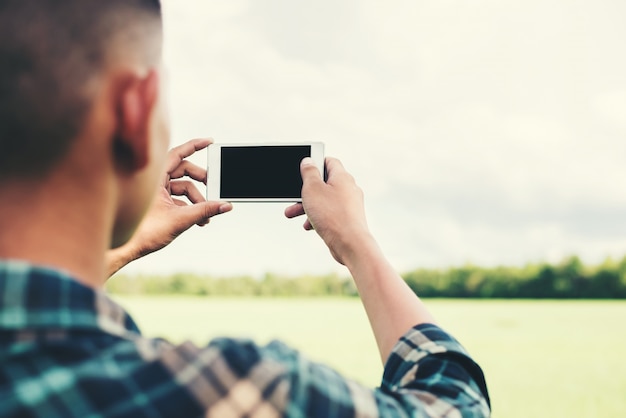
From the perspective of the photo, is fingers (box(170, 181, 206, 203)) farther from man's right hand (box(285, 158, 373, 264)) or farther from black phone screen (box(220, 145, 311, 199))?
man's right hand (box(285, 158, 373, 264))

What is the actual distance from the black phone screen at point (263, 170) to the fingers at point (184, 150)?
93mm

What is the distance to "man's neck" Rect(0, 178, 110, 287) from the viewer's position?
595 mm

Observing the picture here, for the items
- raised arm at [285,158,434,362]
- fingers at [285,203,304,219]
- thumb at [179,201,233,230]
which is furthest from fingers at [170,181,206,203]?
raised arm at [285,158,434,362]

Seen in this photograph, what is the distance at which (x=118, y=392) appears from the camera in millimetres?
557

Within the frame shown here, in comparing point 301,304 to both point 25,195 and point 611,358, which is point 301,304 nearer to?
point 611,358

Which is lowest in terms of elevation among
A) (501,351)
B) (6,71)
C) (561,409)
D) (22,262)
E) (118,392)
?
(501,351)

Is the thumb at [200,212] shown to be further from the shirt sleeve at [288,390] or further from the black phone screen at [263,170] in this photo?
the shirt sleeve at [288,390]

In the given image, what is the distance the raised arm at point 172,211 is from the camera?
4.28ft

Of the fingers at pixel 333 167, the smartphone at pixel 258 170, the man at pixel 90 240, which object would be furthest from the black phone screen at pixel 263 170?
the man at pixel 90 240

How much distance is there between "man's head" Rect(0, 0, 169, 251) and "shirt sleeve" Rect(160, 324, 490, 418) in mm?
185

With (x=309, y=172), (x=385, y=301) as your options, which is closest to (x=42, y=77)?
(x=385, y=301)

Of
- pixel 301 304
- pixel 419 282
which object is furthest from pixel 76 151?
pixel 301 304

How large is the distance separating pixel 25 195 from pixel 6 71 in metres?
0.11

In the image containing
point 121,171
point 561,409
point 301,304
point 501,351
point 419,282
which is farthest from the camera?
point 301,304
